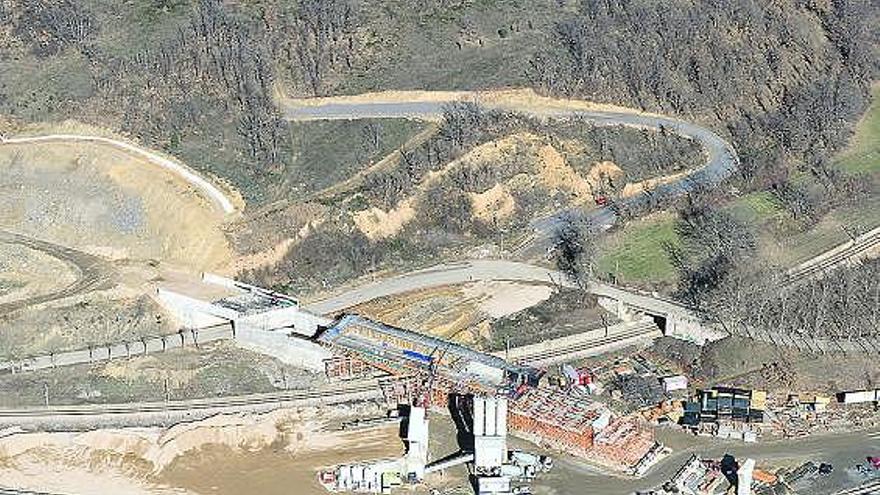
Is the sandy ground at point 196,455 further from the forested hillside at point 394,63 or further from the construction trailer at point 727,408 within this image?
the forested hillside at point 394,63

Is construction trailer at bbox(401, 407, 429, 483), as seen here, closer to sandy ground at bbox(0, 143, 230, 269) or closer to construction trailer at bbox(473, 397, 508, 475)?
construction trailer at bbox(473, 397, 508, 475)

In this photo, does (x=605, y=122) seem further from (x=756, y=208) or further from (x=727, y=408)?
(x=727, y=408)

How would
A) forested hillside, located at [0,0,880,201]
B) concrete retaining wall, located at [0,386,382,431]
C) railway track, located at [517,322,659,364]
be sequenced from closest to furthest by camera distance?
concrete retaining wall, located at [0,386,382,431]
railway track, located at [517,322,659,364]
forested hillside, located at [0,0,880,201]

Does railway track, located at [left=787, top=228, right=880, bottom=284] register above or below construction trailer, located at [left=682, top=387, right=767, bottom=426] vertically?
above

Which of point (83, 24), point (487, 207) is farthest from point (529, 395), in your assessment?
point (83, 24)

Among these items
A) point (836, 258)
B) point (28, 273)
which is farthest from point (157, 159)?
point (836, 258)

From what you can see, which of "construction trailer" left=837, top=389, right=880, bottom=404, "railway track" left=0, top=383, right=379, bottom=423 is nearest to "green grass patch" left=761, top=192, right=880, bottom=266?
"construction trailer" left=837, top=389, right=880, bottom=404

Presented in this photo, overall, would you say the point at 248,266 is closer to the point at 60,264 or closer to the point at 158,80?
the point at 60,264

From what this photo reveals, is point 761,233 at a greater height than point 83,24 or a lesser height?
lesser
